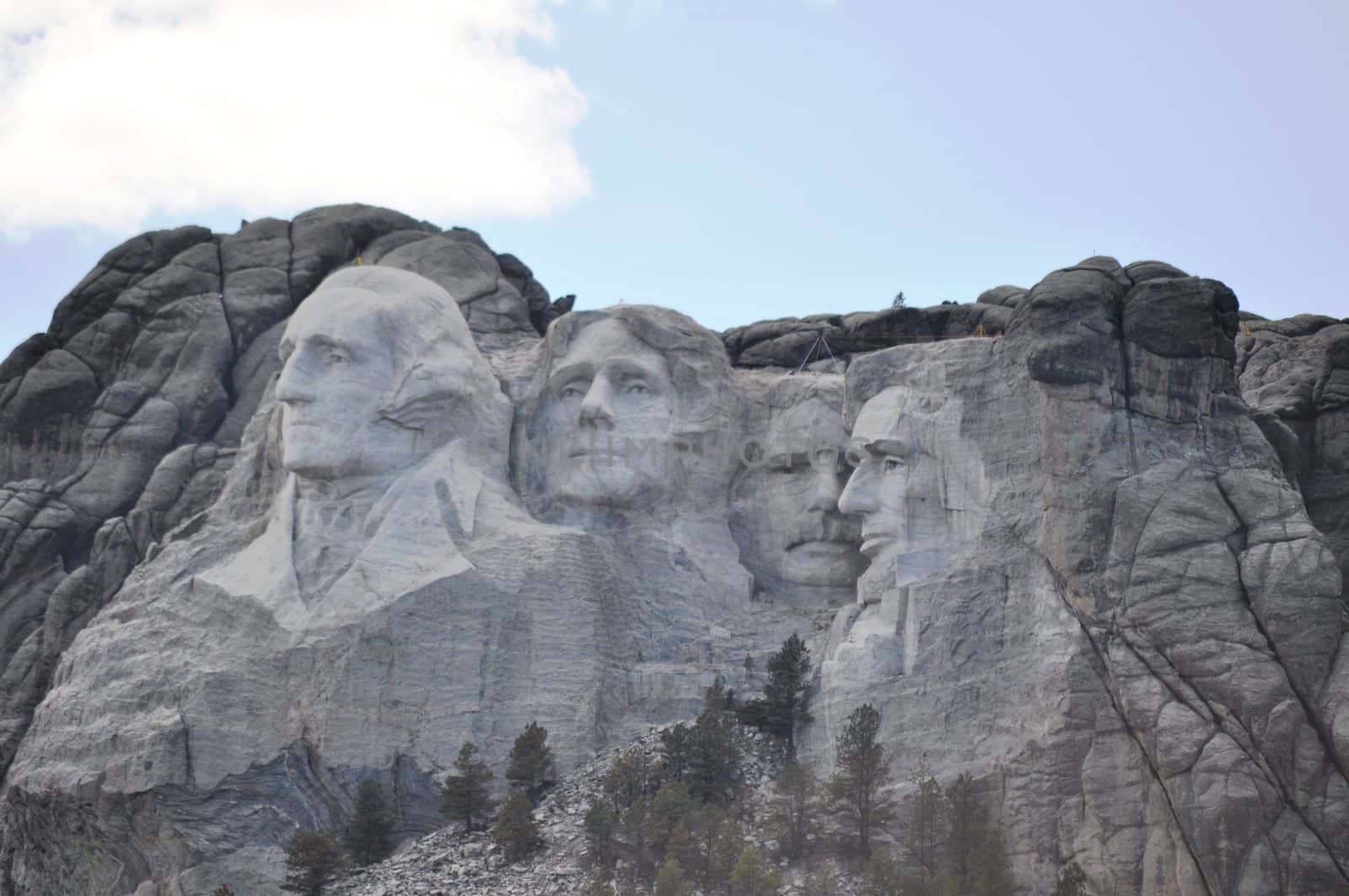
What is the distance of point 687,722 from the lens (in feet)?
102

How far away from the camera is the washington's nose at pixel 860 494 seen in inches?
1230

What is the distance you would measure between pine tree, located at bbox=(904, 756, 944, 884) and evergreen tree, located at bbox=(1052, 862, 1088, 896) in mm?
1394

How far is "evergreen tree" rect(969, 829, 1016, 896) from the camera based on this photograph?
2748 cm

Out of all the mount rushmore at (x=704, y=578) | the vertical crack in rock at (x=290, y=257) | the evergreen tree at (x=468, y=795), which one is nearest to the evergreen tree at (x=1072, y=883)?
the mount rushmore at (x=704, y=578)

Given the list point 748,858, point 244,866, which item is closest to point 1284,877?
point 748,858

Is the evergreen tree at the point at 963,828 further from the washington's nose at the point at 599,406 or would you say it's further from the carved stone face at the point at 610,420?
the washington's nose at the point at 599,406

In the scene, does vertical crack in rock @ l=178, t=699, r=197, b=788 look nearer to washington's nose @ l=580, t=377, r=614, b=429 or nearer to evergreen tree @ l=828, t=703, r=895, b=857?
Result: washington's nose @ l=580, t=377, r=614, b=429

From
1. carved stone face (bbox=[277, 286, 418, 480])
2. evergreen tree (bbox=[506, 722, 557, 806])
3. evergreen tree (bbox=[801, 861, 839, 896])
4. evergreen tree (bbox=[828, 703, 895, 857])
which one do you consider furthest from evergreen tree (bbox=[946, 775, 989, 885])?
carved stone face (bbox=[277, 286, 418, 480])

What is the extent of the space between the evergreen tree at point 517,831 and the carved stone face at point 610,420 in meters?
5.03

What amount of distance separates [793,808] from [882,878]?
1818 millimetres

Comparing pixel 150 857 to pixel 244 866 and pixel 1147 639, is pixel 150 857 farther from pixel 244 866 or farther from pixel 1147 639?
pixel 1147 639

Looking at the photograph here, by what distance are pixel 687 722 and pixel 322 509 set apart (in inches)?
218

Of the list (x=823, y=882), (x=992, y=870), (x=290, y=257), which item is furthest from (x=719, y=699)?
(x=290, y=257)

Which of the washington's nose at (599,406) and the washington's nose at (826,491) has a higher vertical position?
the washington's nose at (599,406)
